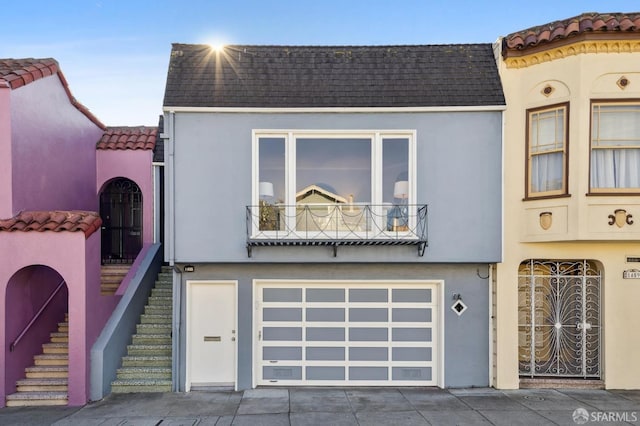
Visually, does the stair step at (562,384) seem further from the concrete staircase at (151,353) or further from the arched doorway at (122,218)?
the arched doorway at (122,218)

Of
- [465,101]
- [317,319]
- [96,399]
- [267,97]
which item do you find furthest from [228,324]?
[465,101]

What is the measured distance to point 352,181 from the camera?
795 centimetres

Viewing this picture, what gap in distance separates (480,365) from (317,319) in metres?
3.38

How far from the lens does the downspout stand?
769 cm

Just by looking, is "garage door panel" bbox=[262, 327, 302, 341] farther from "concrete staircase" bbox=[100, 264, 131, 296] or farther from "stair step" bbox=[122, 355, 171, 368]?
"concrete staircase" bbox=[100, 264, 131, 296]

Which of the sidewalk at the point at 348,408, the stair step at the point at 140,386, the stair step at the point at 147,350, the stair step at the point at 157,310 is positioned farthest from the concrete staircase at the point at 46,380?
the stair step at the point at 157,310

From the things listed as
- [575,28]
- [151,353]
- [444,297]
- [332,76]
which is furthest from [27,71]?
[575,28]

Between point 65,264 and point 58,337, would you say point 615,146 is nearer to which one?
point 65,264

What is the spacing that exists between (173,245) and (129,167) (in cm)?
435

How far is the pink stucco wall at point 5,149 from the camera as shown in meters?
7.62

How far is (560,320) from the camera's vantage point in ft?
26.6

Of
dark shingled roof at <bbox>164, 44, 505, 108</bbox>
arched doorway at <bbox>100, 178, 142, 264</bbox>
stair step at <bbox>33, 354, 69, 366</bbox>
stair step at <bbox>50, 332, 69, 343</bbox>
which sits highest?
dark shingled roof at <bbox>164, 44, 505, 108</bbox>

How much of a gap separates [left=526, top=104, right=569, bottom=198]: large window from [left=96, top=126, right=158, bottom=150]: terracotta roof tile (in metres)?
9.18

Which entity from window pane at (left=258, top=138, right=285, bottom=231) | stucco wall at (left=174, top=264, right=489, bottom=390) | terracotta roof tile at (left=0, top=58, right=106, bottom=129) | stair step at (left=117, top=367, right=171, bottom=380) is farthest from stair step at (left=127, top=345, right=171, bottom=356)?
terracotta roof tile at (left=0, top=58, right=106, bottom=129)
